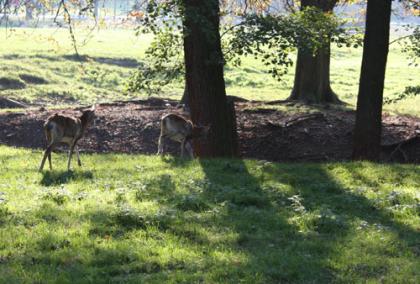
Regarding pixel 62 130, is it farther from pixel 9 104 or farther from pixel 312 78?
pixel 312 78

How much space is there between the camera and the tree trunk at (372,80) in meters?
14.1

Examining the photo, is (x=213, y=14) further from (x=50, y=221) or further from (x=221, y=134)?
(x=50, y=221)

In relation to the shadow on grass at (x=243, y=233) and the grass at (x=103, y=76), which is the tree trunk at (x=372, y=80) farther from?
the grass at (x=103, y=76)

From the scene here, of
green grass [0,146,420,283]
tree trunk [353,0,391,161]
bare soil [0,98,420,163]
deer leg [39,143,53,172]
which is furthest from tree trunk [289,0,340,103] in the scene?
deer leg [39,143,53,172]

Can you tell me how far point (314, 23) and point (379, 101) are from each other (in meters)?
2.22

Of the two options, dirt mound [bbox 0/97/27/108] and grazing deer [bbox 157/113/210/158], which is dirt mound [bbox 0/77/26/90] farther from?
grazing deer [bbox 157/113/210/158]

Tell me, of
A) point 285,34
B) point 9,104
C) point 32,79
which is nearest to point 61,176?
point 285,34

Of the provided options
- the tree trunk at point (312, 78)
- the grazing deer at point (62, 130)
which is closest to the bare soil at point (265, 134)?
the grazing deer at point (62, 130)

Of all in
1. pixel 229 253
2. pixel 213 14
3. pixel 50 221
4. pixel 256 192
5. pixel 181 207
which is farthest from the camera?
pixel 213 14

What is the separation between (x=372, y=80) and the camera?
14.4 meters

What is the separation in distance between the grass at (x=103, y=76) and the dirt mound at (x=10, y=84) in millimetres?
212

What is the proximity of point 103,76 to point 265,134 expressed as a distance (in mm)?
21035

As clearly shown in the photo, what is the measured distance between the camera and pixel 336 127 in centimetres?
1845

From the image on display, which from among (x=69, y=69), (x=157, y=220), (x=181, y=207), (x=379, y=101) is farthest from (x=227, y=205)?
(x=69, y=69)
